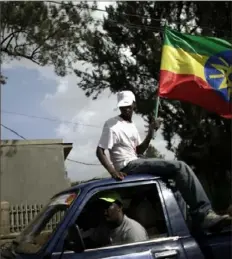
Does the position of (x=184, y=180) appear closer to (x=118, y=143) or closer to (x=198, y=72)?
(x=118, y=143)

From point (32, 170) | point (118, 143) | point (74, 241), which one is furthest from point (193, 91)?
point (32, 170)

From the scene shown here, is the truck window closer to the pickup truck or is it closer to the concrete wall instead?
the pickup truck

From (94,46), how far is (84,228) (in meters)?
18.0

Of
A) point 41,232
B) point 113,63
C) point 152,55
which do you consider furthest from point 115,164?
point 113,63

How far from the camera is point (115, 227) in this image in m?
4.27

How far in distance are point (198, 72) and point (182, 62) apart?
0.25 metres

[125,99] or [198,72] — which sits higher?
[198,72]

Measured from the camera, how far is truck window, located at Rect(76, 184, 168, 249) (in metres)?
4.21

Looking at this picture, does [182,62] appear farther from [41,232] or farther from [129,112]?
[41,232]

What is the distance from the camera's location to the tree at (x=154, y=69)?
21453mm

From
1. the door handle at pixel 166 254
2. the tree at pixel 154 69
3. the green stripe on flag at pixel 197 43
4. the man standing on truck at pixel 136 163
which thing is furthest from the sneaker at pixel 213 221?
the tree at pixel 154 69

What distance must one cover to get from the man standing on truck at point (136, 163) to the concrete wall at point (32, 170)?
13082 millimetres

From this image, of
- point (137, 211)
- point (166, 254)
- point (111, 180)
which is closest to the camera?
point (166, 254)

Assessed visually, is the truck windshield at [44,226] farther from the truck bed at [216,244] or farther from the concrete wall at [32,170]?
the concrete wall at [32,170]
